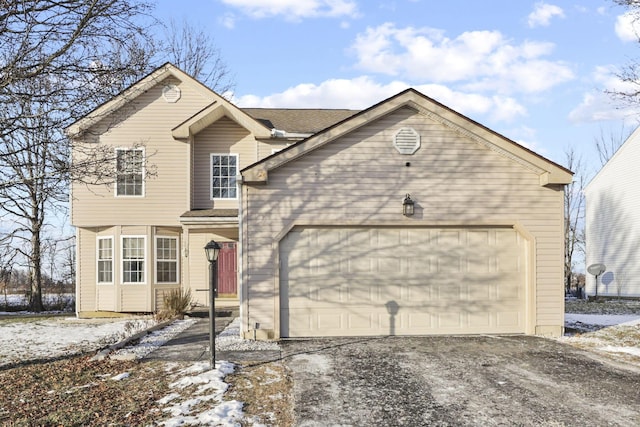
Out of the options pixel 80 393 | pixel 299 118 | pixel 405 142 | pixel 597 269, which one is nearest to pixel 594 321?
pixel 405 142

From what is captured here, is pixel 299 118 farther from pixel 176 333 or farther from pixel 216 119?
pixel 176 333

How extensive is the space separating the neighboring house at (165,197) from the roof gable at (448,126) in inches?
242

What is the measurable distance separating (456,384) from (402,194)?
4.46 meters

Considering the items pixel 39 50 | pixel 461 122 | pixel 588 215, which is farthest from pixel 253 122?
Result: pixel 588 215

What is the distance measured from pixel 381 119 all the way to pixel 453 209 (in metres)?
2.41

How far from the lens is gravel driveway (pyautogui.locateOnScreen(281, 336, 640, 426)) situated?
659 centimetres

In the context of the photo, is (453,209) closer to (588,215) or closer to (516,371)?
(516,371)

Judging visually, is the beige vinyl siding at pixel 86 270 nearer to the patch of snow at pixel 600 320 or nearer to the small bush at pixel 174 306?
the small bush at pixel 174 306

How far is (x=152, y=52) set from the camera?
8.95m

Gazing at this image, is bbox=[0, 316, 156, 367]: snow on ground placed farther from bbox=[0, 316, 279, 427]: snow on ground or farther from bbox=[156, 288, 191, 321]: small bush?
bbox=[156, 288, 191, 321]: small bush

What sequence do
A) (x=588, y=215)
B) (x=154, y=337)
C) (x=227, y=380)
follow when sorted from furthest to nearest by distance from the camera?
1. (x=588, y=215)
2. (x=154, y=337)
3. (x=227, y=380)

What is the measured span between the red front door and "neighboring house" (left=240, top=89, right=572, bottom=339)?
6488mm

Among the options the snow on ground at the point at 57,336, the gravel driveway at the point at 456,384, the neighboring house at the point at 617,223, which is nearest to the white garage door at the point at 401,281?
the gravel driveway at the point at 456,384

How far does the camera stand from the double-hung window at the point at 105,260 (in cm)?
1709
